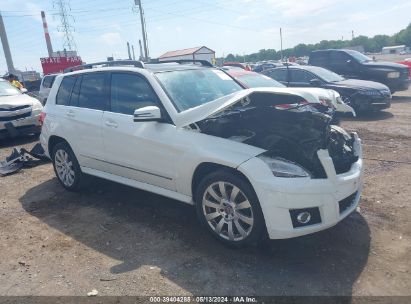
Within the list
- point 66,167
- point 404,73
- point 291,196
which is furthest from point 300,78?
point 291,196

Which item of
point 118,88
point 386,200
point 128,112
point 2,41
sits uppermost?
point 2,41

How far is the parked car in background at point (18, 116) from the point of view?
9.30m

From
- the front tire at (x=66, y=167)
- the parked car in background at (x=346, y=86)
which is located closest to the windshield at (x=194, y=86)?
the front tire at (x=66, y=167)

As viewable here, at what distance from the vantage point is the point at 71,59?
33.3 metres

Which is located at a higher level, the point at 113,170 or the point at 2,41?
the point at 2,41

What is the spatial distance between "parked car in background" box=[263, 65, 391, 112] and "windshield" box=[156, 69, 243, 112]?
234 inches

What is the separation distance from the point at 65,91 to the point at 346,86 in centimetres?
783

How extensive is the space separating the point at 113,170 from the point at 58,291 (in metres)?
1.88

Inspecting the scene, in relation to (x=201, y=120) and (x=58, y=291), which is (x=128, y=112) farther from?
(x=58, y=291)

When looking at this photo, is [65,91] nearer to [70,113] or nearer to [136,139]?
[70,113]

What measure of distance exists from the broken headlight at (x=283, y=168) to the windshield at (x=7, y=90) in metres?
9.34

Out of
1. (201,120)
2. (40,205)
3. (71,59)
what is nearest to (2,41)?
(71,59)

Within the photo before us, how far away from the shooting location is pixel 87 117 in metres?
5.02

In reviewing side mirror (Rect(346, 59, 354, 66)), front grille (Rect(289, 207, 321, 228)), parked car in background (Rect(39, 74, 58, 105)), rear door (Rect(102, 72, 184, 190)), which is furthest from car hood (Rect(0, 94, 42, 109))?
side mirror (Rect(346, 59, 354, 66))
